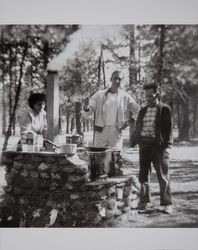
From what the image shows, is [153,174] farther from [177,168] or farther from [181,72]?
[181,72]

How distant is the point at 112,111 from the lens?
3.01m

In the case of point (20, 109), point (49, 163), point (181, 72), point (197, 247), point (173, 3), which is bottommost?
point (197, 247)

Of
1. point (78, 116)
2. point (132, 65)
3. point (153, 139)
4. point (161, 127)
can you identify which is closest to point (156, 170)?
point (153, 139)

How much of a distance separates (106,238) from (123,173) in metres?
0.57

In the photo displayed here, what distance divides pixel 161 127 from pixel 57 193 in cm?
103

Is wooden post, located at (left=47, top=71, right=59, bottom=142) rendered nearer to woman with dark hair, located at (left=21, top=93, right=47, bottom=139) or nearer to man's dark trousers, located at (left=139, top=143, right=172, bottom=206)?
woman with dark hair, located at (left=21, top=93, right=47, bottom=139)

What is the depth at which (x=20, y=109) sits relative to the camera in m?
2.95

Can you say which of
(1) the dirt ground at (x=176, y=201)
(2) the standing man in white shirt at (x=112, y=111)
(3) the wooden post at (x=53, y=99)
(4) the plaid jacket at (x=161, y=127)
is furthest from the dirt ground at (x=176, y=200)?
(3) the wooden post at (x=53, y=99)

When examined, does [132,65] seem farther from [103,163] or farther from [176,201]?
[176,201]

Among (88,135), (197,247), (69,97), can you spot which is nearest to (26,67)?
(69,97)

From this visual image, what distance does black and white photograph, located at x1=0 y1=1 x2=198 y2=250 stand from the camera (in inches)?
115

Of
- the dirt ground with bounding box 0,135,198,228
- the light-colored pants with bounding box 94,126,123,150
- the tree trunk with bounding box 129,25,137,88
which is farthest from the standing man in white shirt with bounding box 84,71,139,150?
the dirt ground with bounding box 0,135,198,228

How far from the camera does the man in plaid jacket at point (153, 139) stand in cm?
295

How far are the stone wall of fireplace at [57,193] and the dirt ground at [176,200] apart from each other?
83mm
